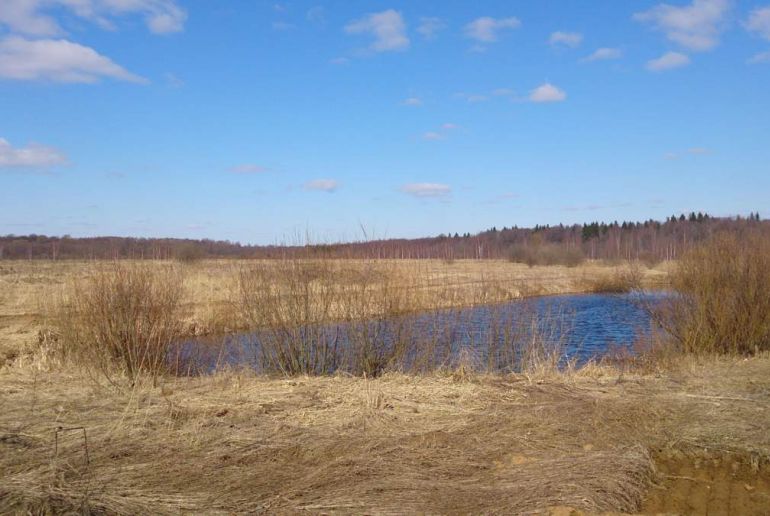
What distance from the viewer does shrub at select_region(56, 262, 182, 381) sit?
9656 mm

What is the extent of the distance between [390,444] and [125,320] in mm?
5702

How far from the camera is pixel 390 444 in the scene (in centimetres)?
597

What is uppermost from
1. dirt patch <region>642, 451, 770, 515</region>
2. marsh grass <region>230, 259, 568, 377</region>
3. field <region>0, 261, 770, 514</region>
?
marsh grass <region>230, 259, 568, 377</region>

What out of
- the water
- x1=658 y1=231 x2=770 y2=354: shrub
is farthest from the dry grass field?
x1=658 y1=231 x2=770 y2=354: shrub

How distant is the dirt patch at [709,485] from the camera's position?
5035 mm

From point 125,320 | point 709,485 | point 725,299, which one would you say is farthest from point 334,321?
point 725,299

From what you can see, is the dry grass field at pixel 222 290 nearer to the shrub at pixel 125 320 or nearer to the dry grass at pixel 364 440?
the shrub at pixel 125 320

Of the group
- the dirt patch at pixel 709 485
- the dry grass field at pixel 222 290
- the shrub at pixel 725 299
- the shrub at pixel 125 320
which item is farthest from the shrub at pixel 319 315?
the shrub at pixel 725 299

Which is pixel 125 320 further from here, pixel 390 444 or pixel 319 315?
pixel 390 444

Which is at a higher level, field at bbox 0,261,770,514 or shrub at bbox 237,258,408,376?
shrub at bbox 237,258,408,376

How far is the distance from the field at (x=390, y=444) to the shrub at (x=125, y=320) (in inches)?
24.2

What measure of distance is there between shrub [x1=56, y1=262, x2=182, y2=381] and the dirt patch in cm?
735

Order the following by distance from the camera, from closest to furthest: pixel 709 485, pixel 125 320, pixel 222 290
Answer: pixel 709 485 → pixel 125 320 → pixel 222 290

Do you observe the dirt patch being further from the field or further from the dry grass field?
the dry grass field
